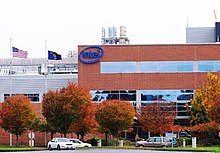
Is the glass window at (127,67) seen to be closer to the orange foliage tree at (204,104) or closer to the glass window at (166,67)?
the glass window at (166,67)

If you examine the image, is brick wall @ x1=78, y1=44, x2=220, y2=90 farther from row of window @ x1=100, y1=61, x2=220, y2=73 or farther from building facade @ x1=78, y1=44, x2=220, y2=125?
row of window @ x1=100, y1=61, x2=220, y2=73

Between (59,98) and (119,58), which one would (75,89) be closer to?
(59,98)

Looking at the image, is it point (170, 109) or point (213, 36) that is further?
point (213, 36)

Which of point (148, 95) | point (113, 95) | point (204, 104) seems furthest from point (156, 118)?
point (113, 95)

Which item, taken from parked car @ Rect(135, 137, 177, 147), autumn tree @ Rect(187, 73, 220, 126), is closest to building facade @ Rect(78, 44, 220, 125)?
autumn tree @ Rect(187, 73, 220, 126)

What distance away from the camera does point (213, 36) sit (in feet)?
287

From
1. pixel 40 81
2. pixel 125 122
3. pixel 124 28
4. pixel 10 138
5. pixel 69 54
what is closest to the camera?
pixel 125 122

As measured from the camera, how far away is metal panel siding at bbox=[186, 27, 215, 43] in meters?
87.0

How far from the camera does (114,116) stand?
66188 mm

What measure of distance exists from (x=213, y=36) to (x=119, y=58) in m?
16.2

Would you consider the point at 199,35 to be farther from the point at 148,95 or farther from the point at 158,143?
the point at 158,143

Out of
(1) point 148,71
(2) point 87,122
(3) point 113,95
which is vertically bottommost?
(2) point 87,122

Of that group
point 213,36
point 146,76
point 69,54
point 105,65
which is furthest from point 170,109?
point 69,54

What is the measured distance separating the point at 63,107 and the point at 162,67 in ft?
60.5
